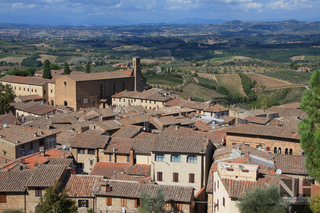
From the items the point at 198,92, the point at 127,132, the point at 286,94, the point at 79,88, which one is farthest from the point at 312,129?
the point at 286,94

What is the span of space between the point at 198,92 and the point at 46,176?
252ft

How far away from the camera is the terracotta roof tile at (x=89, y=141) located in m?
26.6

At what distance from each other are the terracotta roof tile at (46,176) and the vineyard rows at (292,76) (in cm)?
9827

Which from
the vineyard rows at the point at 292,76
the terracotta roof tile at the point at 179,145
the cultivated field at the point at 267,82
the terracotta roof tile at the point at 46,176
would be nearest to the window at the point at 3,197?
the terracotta roof tile at the point at 46,176

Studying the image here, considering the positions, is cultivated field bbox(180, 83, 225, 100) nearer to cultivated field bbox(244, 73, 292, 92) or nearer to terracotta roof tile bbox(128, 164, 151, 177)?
cultivated field bbox(244, 73, 292, 92)

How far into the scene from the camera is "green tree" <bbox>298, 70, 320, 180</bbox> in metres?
16.4

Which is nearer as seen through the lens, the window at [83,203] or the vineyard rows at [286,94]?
the window at [83,203]

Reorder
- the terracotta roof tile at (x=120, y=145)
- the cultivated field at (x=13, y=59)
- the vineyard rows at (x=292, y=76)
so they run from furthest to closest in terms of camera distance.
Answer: the cultivated field at (x=13, y=59) → the vineyard rows at (x=292, y=76) → the terracotta roof tile at (x=120, y=145)

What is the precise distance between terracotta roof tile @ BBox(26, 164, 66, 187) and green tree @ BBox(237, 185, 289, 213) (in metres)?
9.52

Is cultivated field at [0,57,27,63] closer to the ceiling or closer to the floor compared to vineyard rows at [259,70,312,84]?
closer to the ceiling

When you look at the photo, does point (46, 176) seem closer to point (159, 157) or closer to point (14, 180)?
point (14, 180)

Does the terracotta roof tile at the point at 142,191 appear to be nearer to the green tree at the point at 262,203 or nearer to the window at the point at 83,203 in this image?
the window at the point at 83,203

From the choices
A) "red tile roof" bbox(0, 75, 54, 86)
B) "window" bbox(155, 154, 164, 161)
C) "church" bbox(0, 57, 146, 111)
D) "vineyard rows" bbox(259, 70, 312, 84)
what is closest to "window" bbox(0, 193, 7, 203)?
"window" bbox(155, 154, 164, 161)

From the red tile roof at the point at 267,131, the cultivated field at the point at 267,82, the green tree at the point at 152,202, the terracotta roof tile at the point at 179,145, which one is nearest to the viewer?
the green tree at the point at 152,202
